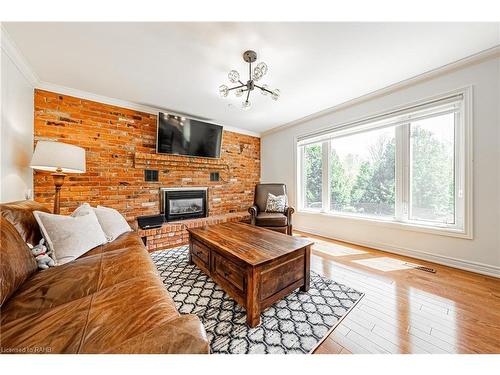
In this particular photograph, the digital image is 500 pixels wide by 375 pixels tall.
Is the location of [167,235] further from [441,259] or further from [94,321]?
[441,259]

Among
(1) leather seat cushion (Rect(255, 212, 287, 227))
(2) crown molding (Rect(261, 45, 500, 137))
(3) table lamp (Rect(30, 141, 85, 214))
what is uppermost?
(2) crown molding (Rect(261, 45, 500, 137))

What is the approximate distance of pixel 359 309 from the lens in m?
1.48

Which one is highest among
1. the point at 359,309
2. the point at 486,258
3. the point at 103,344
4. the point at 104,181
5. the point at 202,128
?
the point at 202,128

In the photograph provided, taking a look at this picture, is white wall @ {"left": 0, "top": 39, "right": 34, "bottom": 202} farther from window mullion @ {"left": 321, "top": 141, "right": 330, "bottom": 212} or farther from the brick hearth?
window mullion @ {"left": 321, "top": 141, "right": 330, "bottom": 212}

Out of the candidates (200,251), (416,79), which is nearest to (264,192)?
(200,251)

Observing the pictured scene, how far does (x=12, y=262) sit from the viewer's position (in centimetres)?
96

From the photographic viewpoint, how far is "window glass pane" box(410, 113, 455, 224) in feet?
7.43

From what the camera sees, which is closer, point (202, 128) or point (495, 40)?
point (495, 40)

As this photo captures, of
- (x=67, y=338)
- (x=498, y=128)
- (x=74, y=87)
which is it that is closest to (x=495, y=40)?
(x=498, y=128)

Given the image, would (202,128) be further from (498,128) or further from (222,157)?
(498,128)

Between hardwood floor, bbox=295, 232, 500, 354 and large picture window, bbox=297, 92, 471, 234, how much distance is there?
71cm

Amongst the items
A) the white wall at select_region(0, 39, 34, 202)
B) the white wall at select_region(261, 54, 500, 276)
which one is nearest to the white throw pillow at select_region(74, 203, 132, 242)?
the white wall at select_region(0, 39, 34, 202)

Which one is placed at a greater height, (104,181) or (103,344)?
(104,181)
